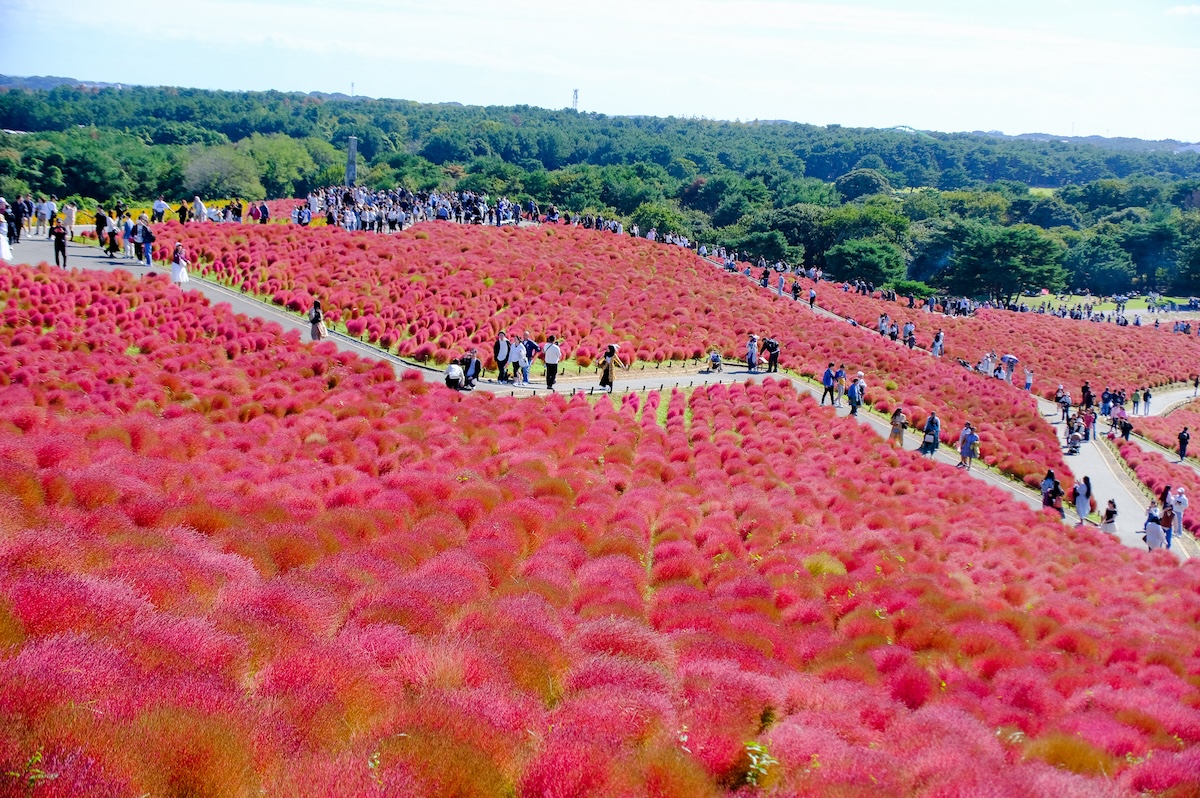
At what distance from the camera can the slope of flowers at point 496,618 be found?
249 inches

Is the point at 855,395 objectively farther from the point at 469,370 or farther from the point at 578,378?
the point at 469,370

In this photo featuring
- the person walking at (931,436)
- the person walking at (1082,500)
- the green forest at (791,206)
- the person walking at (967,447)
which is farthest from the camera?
the green forest at (791,206)

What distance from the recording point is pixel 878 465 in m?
26.3

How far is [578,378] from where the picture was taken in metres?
30.8

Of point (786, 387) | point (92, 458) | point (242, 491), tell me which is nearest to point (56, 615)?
point (242, 491)

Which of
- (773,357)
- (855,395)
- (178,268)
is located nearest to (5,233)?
(178,268)

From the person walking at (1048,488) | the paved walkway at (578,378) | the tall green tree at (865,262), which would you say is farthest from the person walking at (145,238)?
the tall green tree at (865,262)

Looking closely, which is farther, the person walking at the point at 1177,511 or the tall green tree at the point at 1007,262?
the tall green tree at the point at 1007,262

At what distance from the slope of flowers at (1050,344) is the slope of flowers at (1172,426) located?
3875 mm

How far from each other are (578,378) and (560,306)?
858 cm

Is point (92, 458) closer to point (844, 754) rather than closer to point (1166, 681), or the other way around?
point (844, 754)

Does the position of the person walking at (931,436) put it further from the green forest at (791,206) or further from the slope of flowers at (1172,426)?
the green forest at (791,206)

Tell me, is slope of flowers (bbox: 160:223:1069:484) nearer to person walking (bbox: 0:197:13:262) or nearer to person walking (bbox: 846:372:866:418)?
person walking (bbox: 846:372:866:418)

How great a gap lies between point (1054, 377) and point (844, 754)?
5950 centimetres
